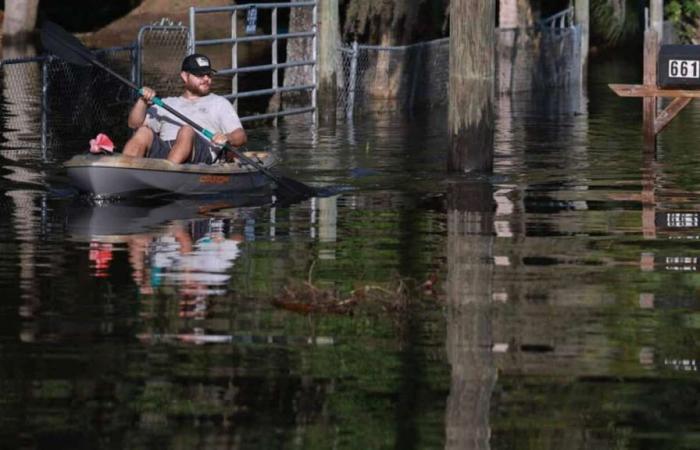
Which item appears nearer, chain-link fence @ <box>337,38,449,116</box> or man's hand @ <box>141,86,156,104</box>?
man's hand @ <box>141,86,156,104</box>

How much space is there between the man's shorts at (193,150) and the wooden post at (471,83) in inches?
101

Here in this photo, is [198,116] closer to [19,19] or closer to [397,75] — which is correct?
[397,75]

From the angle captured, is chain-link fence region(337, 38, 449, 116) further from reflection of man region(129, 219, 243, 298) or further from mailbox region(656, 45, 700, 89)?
reflection of man region(129, 219, 243, 298)

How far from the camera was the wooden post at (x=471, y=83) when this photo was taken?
18844mm

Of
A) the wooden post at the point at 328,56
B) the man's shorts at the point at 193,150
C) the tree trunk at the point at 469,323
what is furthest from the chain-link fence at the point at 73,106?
the tree trunk at the point at 469,323

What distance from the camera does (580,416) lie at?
8664 mm

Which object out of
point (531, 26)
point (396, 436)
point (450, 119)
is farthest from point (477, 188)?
point (531, 26)

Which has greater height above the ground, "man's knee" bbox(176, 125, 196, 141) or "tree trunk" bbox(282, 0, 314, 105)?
"tree trunk" bbox(282, 0, 314, 105)

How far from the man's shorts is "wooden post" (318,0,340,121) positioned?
9646 millimetres

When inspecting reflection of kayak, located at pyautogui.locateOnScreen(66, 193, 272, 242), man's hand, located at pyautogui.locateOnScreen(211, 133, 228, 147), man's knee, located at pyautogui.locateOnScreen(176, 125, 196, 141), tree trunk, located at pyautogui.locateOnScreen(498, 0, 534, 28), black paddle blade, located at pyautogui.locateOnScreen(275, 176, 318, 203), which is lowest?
reflection of kayak, located at pyautogui.locateOnScreen(66, 193, 272, 242)

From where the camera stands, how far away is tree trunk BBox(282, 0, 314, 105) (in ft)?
98.2

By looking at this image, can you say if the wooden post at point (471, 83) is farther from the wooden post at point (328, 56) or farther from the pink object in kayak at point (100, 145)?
the wooden post at point (328, 56)

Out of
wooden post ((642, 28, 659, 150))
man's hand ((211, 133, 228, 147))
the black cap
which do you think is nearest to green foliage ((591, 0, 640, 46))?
wooden post ((642, 28, 659, 150))

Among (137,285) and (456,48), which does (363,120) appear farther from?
(137,285)
